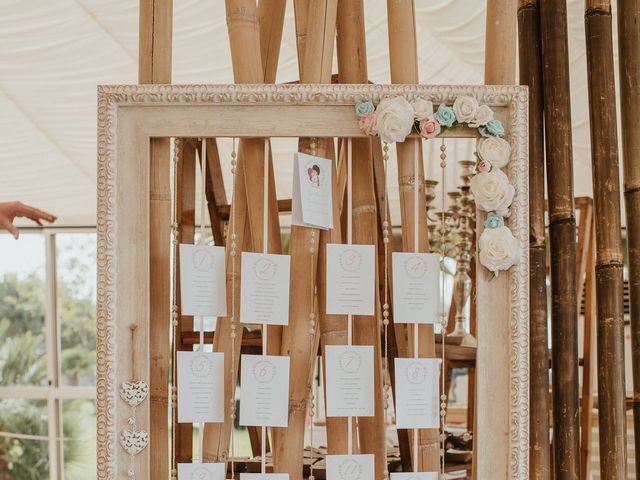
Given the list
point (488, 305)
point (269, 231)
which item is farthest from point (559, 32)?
point (269, 231)

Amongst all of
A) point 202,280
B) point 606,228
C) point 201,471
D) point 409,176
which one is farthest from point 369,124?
point 201,471

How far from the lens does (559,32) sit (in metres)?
2.11

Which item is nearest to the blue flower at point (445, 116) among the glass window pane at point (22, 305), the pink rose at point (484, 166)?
the pink rose at point (484, 166)

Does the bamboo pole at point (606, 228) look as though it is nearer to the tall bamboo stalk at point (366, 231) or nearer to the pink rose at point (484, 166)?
the pink rose at point (484, 166)

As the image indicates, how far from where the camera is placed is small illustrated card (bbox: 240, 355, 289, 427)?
1.84 m

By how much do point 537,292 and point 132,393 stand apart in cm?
100

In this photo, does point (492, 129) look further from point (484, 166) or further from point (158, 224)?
point (158, 224)

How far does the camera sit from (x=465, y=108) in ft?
5.99

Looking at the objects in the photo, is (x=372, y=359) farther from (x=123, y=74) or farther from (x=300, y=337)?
(x=123, y=74)

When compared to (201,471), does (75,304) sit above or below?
above

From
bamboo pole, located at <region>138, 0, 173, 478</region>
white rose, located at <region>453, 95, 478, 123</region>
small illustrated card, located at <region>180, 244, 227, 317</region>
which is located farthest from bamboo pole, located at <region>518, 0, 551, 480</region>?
bamboo pole, located at <region>138, 0, 173, 478</region>

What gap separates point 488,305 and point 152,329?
29.7 inches

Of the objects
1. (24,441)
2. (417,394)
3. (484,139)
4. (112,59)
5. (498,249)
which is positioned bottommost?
(24,441)

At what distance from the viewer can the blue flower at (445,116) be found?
72.2 inches
